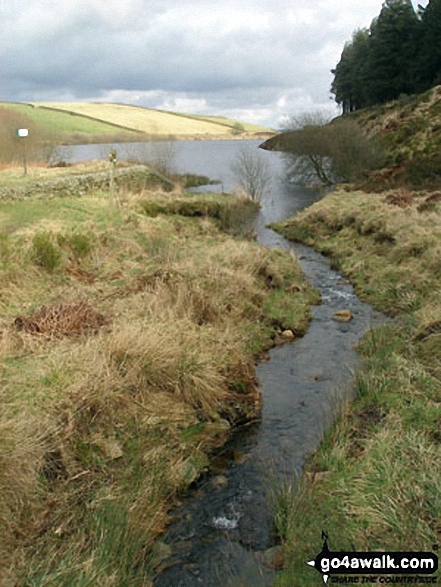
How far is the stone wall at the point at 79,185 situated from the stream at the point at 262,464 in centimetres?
1134

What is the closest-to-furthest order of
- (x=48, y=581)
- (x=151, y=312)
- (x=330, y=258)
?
(x=48, y=581)
(x=151, y=312)
(x=330, y=258)

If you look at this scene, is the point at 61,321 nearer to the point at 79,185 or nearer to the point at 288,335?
the point at 288,335

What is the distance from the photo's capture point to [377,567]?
173 inches

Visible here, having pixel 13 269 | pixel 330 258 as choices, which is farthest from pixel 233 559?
pixel 330 258

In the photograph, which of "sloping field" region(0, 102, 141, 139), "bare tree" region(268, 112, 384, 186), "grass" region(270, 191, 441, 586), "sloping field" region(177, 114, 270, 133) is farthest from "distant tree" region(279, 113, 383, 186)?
"sloping field" region(177, 114, 270, 133)

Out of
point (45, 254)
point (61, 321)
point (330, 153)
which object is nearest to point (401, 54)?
point (330, 153)

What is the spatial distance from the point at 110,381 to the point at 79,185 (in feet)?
49.3

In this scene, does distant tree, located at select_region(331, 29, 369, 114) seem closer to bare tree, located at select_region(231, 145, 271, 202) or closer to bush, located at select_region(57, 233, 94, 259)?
bare tree, located at select_region(231, 145, 271, 202)

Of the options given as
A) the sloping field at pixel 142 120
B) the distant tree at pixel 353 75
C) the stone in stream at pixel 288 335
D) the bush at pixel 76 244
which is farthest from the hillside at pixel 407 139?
the sloping field at pixel 142 120

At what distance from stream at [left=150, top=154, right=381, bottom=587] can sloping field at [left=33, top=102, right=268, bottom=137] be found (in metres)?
92.9

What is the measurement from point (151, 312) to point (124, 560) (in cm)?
521

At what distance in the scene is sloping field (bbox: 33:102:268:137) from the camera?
107m

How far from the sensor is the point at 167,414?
7434 mm

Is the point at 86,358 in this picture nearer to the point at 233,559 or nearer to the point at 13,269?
the point at 233,559
